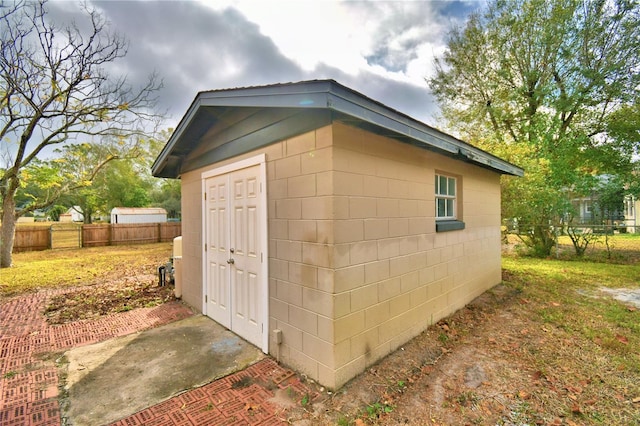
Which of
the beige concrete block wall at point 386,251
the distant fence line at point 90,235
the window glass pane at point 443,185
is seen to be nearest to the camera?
the beige concrete block wall at point 386,251

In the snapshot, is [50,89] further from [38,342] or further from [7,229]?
[38,342]

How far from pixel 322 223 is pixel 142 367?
8.56 feet

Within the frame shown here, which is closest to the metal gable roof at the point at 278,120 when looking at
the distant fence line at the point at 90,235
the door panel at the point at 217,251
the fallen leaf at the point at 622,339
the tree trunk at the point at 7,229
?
the door panel at the point at 217,251

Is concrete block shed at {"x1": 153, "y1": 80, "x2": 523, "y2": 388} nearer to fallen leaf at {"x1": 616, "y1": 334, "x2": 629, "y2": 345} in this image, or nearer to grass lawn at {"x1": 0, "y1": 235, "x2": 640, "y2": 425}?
grass lawn at {"x1": 0, "y1": 235, "x2": 640, "y2": 425}

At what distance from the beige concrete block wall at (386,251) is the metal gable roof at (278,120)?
27 centimetres

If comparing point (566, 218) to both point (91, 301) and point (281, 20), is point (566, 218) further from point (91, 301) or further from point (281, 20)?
point (91, 301)

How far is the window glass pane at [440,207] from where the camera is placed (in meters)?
4.59

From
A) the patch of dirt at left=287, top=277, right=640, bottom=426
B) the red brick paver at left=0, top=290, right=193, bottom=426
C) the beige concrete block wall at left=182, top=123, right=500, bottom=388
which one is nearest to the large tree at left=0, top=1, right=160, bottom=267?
the red brick paver at left=0, top=290, right=193, bottom=426

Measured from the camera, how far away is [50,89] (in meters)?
8.97

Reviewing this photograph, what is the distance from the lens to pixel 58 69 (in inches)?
338

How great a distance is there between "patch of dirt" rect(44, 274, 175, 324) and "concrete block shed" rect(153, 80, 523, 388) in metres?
1.58

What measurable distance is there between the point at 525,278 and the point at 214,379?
757cm

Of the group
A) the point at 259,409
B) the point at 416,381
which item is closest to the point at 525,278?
the point at 416,381

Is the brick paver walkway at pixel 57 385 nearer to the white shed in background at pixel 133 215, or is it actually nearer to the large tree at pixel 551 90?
the large tree at pixel 551 90
